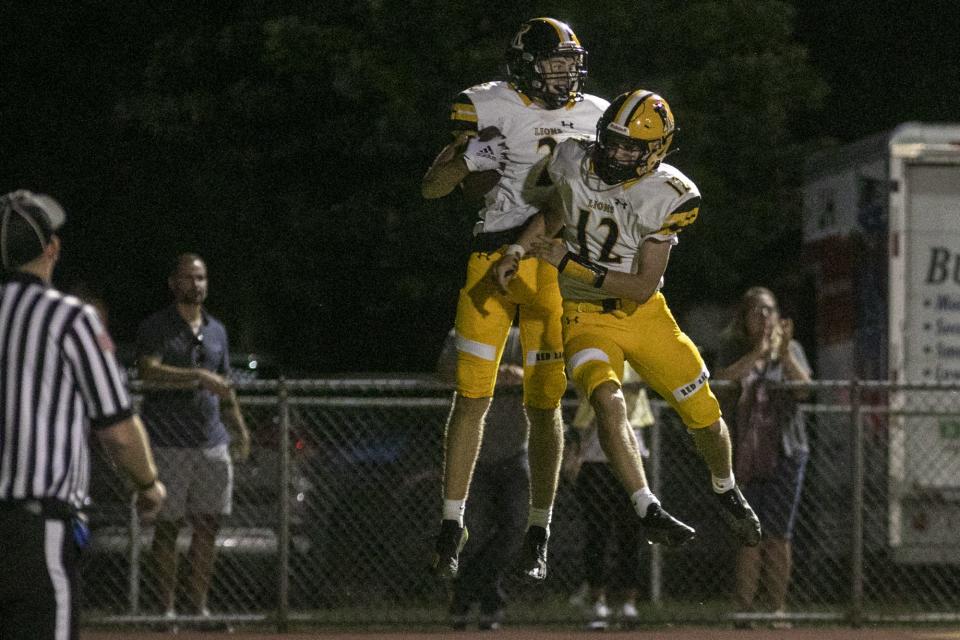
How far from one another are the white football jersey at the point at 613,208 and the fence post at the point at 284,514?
3.53 meters

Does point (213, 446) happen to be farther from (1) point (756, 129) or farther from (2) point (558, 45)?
(1) point (756, 129)

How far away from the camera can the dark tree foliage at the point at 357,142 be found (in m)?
17.4

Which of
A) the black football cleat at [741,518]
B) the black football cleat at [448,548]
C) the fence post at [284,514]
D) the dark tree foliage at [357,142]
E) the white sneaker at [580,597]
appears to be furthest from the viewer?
the dark tree foliage at [357,142]

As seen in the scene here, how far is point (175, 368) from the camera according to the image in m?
11.8

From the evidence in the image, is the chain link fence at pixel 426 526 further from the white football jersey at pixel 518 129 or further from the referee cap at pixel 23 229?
the referee cap at pixel 23 229

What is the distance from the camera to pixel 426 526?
40.8 feet

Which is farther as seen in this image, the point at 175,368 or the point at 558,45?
the point at 175,368

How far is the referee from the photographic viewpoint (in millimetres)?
6012

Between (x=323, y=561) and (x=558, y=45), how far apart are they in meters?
4.77

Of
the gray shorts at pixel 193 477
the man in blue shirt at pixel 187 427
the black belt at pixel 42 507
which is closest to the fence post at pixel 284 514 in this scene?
the man in blue shirt at pixel 187 427

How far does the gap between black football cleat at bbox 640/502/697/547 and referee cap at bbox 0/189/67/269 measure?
3.53 meters

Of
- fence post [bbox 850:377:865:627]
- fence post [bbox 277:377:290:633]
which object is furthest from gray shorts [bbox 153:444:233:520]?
fence post [bbox 850:377:865:627]

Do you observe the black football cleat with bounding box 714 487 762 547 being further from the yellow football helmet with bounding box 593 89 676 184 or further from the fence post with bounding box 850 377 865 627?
the fence post with bounding box 850 377 865 627

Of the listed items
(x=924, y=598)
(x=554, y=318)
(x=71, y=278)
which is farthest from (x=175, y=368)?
(x=71, y=278)
